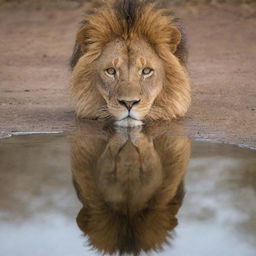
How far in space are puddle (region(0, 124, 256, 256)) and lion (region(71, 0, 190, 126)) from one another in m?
0.34

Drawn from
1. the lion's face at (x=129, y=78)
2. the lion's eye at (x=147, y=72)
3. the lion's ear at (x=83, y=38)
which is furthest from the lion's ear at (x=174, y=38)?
the lion's ear at (x=83, y=38)

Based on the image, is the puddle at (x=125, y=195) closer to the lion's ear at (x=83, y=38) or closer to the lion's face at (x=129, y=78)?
the lion's face at (x=129, y=78)

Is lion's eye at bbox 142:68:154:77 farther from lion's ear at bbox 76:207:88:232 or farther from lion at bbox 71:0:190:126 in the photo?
lion's ear at bbox 76:207:88:232

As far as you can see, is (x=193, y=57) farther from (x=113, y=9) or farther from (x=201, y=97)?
(x=113, y=9)

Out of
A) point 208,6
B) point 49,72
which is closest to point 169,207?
point 49,72

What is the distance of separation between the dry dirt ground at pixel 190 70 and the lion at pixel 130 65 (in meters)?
0.29

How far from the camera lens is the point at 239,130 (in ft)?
24.5

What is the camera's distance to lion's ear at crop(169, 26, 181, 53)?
7660 mm

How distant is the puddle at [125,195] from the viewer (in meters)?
4.66

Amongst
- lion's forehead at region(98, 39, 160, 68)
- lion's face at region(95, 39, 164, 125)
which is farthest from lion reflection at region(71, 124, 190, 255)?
lion's forehead at region(98, 39, 160, 68)

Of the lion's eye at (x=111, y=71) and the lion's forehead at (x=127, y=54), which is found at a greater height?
the lion's forehead at (x=127, y=54)

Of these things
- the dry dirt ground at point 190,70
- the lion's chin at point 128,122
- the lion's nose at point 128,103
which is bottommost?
the dry dirt ground at point 190,70

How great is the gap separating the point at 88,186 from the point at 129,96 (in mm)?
1683

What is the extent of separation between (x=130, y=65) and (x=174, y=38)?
0.51 meters
